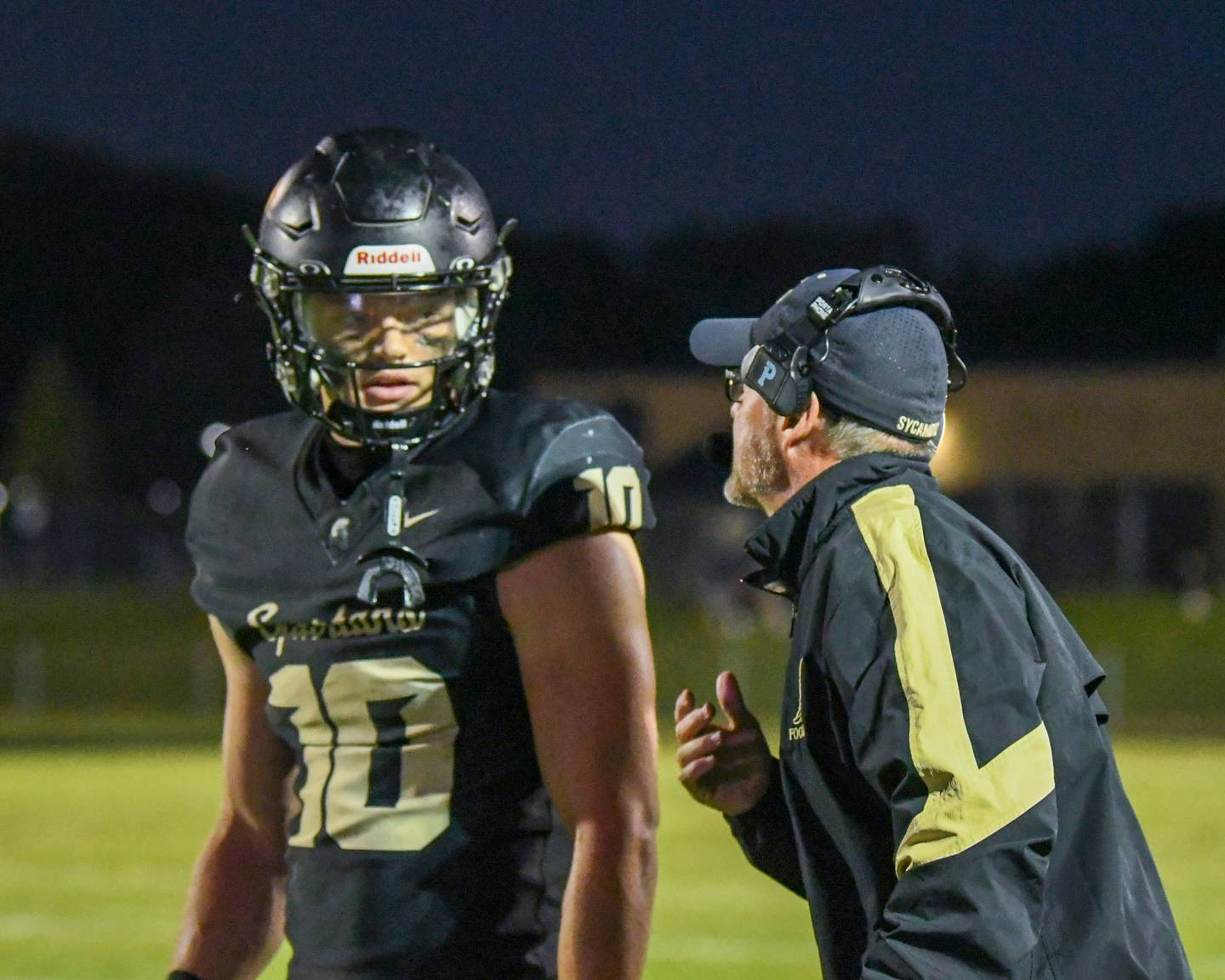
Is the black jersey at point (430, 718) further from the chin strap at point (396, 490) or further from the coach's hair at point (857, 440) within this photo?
the coach's hair at point (857, 440)

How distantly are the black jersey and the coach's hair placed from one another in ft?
1.25

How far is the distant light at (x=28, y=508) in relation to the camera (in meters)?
40.7

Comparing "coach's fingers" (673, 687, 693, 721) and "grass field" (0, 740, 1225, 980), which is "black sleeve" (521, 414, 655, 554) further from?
"grass field" (0, 740, 1225, 980)

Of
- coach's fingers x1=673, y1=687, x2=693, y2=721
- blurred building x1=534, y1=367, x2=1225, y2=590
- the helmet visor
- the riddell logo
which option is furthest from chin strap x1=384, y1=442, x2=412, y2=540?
blurred building x1=534, y1=367, x2=1225, y2=590

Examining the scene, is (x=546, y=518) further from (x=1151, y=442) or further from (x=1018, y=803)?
(x=1151, y=442)

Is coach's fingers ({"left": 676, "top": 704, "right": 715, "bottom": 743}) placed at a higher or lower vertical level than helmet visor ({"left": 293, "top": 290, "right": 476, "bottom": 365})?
lower

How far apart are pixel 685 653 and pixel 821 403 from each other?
83.0 feet

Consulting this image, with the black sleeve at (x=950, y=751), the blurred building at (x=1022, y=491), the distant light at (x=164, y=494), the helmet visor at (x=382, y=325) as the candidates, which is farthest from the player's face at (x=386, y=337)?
the distant light at (x=164, y=494)

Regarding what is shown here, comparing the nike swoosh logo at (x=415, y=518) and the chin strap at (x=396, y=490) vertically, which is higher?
the chin strap at (x=396, y=490)

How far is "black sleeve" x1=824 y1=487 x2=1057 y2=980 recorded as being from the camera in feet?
7.32

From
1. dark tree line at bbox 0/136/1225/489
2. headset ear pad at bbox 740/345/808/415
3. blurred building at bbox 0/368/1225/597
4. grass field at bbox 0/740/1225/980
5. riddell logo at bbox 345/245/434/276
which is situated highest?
dark tree line at bbox 0/136/1225/489

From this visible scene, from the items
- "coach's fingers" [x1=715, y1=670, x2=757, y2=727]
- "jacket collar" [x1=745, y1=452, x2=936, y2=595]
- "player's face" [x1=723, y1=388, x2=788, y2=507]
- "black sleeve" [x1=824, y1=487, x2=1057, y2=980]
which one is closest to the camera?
"black sleeve" [x1=824, y1=487, x2=1057, y2=980]

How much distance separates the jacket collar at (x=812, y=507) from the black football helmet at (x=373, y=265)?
0.61 m

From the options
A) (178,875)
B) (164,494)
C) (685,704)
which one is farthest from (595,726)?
(164,494)
